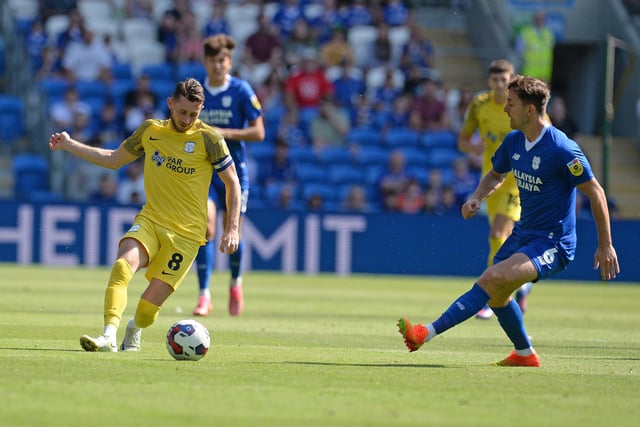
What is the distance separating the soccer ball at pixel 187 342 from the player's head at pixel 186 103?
160 centimetres

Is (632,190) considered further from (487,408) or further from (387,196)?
(487,408)

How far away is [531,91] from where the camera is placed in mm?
9023

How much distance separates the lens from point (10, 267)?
20859mm

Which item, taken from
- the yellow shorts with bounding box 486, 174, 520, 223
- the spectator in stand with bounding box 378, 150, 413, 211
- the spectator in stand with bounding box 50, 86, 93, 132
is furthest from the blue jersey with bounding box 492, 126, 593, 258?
the spectator in stand with bounding box 50, 86, 93, 132

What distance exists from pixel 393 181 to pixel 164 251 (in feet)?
47.5

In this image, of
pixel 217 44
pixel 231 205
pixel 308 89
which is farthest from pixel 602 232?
pixel 308 89

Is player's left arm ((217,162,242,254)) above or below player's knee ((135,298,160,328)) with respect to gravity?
above

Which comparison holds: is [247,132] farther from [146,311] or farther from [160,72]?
[160,72]

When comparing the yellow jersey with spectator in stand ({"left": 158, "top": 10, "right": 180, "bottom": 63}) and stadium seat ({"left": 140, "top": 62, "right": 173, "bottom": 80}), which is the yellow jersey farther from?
spectator in stand ({"left": 158, "top": 10, "right": 180, "bottom": 63})

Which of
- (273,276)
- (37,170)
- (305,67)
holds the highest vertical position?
(305,67)

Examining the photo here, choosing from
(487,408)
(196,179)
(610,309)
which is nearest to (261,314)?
(196,179)

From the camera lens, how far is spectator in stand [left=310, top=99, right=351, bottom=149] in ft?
81.9

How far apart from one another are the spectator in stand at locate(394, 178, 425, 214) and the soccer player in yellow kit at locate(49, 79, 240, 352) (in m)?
14.0

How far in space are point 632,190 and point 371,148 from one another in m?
5.89
